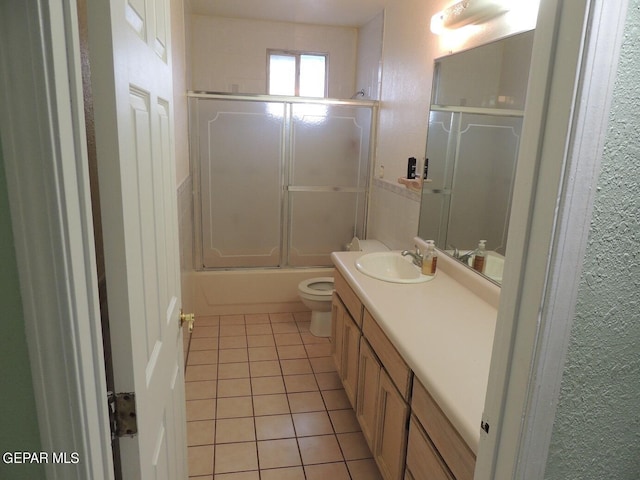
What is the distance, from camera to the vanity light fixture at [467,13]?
1.81 metres

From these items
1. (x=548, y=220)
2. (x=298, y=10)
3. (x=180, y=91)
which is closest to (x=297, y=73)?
(x=298, y=10)

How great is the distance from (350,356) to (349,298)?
31 centimetres

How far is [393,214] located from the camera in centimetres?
309

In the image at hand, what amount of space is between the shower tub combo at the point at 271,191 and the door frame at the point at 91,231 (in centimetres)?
277

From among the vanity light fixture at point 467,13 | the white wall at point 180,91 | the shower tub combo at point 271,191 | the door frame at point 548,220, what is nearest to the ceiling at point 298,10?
the white wall at point 180,91

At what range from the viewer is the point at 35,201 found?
0.56 metres

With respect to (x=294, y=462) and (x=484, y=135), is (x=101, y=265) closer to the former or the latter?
(x=294, y=462)

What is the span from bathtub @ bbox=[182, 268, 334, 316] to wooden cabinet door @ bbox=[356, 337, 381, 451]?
1.74m

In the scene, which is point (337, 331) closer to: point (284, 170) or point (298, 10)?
point (284, 170)

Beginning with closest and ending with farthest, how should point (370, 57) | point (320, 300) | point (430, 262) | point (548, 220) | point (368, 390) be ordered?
point (548, 220), point (368, 390), point (430, 262), point (320, 300), point (370, 57)

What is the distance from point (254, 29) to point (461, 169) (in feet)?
9.21

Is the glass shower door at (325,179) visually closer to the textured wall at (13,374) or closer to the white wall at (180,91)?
the white wall at (180,91)

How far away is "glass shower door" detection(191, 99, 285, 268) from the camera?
3.37m

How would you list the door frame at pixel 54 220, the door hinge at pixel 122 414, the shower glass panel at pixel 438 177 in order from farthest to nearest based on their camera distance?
the shower glass panel at pixel 438 177, the door hinge at pixel 122 414, the door frame at pixel 54 220
